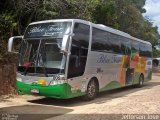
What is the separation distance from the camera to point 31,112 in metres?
11.3

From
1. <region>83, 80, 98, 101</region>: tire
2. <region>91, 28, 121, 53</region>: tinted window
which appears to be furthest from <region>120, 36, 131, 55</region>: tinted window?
<region>83, 80, 98, 101</region>: tire

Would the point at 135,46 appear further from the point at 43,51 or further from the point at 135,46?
the point at 43,51

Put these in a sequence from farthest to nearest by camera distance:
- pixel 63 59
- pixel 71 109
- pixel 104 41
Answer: pixel 104 41, pixel 63 59, pixel 71 109

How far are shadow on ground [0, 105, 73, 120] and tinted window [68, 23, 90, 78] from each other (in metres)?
1.43

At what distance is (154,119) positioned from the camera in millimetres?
10016

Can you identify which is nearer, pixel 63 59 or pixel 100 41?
pixel 63 59

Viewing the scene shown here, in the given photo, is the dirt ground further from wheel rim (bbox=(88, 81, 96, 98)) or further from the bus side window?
the bus side window

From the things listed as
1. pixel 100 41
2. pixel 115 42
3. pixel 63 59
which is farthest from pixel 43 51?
pixel 115 42

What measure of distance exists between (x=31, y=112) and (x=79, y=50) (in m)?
3.20

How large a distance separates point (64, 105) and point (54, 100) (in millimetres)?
1385

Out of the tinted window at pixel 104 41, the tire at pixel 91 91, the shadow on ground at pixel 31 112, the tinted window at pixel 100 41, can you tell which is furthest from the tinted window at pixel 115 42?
the shadow on ground at pixel 31 112

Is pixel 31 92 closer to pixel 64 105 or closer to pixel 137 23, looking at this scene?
pixel 64 105

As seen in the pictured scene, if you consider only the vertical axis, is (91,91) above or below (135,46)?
below

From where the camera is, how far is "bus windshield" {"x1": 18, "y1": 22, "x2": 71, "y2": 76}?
41.2ft
